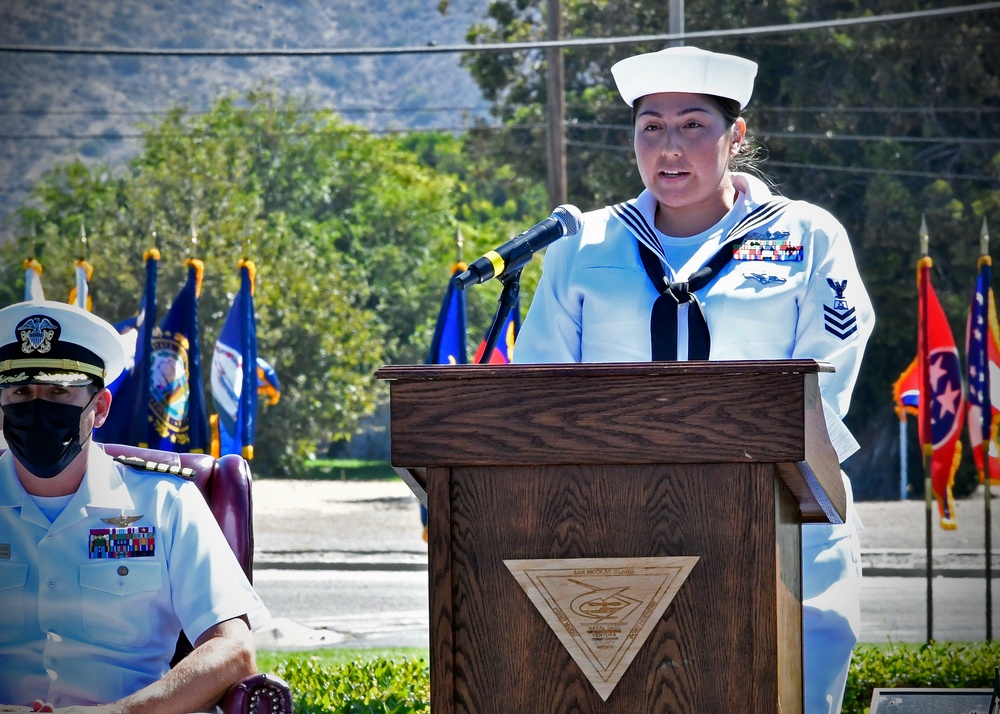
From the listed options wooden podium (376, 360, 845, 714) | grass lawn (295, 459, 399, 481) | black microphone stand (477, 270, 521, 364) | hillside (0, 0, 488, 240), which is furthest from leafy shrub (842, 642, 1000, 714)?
hillside (0, 0, 488, 240)

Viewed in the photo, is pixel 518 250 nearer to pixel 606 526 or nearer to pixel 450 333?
pixel 606 526

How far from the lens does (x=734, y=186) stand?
11.2 ft

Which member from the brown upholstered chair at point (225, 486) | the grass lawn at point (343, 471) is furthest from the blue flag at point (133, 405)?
the grass lawn at point (343, 471)

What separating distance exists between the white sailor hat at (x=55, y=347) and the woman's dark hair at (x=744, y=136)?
4.72ft

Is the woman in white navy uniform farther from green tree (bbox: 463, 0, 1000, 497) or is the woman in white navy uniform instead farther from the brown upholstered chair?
green tree (bbox: 463, 0, 1000, 497)

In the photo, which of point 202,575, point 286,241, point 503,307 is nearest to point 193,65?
point 286,241

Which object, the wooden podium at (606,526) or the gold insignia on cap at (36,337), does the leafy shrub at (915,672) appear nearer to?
the gold insignia on cap at (36,337)

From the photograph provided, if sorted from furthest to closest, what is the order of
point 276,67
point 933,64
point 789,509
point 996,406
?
point 276,67
point 933,64
point 996,406
point 789,509

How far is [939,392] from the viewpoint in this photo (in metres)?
8.54

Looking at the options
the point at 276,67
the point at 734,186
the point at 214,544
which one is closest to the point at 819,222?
the point at 734,186

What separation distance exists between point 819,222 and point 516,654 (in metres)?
1.61

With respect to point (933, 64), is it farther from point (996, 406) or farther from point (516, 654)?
point (516, 654)

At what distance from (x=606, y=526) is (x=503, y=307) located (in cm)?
64

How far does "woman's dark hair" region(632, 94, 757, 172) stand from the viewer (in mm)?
3209
